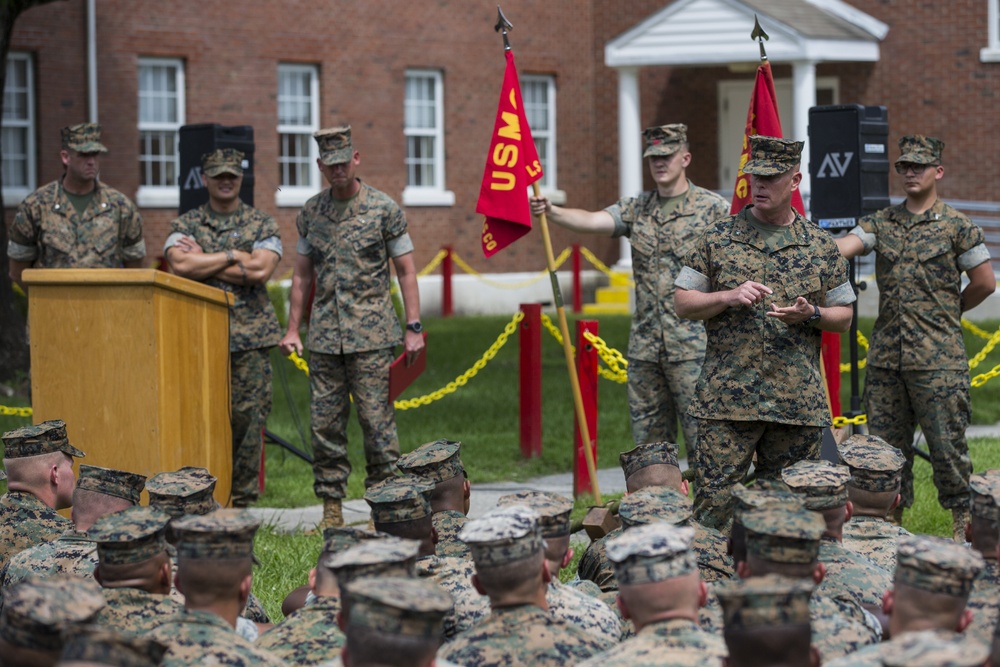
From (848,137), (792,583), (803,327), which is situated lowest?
(792,583)

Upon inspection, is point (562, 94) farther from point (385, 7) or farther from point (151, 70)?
point (151, 70)

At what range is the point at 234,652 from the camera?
402 cm

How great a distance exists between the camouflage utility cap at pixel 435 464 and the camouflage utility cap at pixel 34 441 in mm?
1429

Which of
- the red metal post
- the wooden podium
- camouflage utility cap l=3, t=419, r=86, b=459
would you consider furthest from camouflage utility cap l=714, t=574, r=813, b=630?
the red metal post

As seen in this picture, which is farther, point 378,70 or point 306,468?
point 378,70

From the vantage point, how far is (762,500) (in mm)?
4805

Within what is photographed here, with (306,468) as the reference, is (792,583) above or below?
above

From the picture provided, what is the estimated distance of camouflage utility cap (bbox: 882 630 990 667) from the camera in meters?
3.08

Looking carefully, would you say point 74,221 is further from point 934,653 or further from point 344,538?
point 934,653

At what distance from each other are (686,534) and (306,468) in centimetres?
753

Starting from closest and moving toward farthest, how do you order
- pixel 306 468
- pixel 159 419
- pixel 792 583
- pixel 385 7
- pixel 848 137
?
pixel 792 583 < pixel 159 419 < pixel 848 137 < pixel 306 468 < pixel 385 7

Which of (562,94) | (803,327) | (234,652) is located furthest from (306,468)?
(562,94)

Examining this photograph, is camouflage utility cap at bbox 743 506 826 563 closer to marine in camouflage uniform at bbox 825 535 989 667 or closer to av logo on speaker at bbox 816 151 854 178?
marine in camouflage uniform at bbox 825 535 989 667

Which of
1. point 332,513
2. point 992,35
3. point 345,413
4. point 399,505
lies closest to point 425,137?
point 992,35
